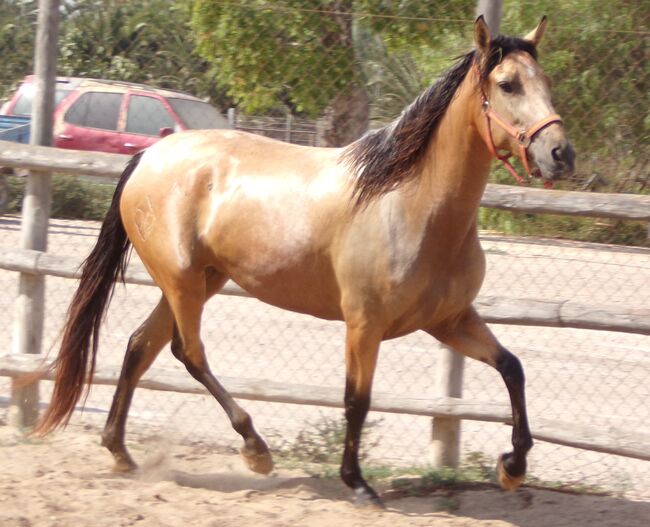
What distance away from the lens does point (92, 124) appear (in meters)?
10.3

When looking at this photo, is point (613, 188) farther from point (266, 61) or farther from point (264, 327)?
point (264, 327)

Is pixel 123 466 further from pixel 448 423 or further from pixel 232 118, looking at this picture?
pixel 232 118

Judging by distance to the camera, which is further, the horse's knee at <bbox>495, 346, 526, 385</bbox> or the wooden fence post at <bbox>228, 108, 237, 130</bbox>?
the wooden fence post at <bbox>228, 108, 237, 130</bbox>

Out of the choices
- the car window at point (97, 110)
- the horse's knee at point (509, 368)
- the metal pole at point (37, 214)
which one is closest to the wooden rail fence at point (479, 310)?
the metal pole at point (37, 214)

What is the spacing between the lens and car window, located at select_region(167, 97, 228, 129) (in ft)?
33.5

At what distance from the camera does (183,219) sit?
470cm

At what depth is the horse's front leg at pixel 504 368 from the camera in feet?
14.0

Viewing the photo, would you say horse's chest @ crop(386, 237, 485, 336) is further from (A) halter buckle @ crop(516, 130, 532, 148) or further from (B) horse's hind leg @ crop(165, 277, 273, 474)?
(B) horse's hind leg @ crop(165, 277, 273, 474)

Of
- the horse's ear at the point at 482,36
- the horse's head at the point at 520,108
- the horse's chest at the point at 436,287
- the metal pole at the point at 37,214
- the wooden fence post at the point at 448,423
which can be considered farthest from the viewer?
the metal pole at the point at 37,214

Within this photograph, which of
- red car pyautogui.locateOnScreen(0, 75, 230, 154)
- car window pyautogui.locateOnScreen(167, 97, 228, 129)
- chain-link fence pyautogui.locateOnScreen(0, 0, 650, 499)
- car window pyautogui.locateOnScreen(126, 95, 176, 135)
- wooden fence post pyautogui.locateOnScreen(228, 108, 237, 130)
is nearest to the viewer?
chain-link fence pyautogui.locateOnScreen(0, 0, 650, 499)

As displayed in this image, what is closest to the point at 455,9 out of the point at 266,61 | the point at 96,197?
the point at 266,61

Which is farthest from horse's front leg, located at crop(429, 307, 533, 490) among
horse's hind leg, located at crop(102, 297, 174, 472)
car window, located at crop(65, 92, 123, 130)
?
car window, located at crop(65, 92, 123, 130)

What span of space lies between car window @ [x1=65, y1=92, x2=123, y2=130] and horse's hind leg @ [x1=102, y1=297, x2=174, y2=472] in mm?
4604

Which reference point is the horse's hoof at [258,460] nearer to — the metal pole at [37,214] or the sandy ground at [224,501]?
the sandy ground at [224,501]
